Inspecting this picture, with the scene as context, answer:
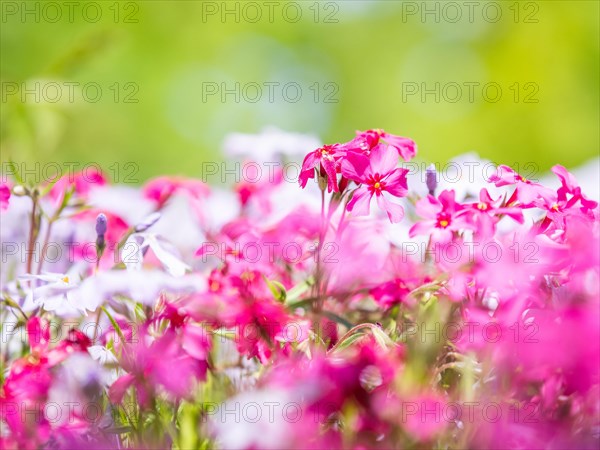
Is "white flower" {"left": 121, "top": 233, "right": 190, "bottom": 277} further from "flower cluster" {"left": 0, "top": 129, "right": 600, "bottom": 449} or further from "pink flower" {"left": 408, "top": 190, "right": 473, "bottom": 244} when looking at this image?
"pink flower" {"left": 408, "top": 190, "right": 473, "bottom": 244}

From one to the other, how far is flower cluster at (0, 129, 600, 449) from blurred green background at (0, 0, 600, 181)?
12.2 ft

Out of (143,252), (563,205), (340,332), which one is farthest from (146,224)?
(563,205)

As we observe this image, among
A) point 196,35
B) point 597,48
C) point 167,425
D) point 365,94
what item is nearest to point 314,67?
point 365,94

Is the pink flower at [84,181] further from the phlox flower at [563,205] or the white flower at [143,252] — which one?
the phlox flower at [563,205]

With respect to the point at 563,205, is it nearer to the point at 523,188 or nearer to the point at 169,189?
the point at 523,188

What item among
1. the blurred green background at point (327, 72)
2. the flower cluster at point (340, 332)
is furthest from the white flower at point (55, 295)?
the blurred green background at point (327, 72)

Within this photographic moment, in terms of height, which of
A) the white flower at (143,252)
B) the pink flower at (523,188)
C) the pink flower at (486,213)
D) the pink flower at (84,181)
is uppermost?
the pink flower at (523,188)

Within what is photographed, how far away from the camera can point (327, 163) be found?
65 cm

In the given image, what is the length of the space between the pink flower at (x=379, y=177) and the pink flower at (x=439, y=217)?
1.0 inches

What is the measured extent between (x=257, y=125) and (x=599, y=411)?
497cm

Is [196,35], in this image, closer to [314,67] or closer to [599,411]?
[314,67]

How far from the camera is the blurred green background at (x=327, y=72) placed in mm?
4590

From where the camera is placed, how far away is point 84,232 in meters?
0.96

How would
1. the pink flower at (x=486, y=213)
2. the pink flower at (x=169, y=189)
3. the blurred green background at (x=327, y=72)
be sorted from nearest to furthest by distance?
the pink flower at (x=486, y=213), the pink flower at (x=169, y=189), the blurred green background at (x=327, y=72)
